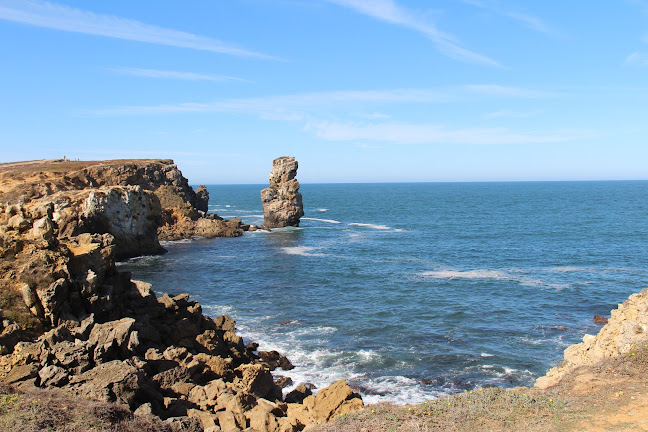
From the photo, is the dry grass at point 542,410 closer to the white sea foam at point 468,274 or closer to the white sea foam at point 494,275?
the white sea foam at point 494,275

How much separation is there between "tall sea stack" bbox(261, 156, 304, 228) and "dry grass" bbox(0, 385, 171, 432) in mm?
81870

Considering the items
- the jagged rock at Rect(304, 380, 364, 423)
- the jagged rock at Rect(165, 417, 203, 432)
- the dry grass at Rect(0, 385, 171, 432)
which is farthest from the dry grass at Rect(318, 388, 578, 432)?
the dry grass at Rect(0, 385, 171, 432)

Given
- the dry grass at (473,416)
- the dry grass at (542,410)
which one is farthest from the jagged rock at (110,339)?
the dry grass at (473,416)

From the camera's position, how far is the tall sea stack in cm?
9925

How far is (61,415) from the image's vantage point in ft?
50.7

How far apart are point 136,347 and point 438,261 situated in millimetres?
45727

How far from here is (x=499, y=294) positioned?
4528cm

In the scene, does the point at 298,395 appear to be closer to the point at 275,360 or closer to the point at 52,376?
the point at 275,360

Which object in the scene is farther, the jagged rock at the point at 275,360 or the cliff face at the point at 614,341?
the jagged rock at the point at 275,360

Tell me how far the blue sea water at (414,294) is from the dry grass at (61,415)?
12724 millimetres

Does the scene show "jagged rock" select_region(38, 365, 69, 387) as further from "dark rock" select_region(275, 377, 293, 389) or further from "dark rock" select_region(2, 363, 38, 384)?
"dark rock" select_region(275, 377, 293, 389)

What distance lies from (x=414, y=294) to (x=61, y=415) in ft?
114

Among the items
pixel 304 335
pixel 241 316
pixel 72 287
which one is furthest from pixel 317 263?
pixel 72 287

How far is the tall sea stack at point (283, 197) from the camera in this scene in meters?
99.2
